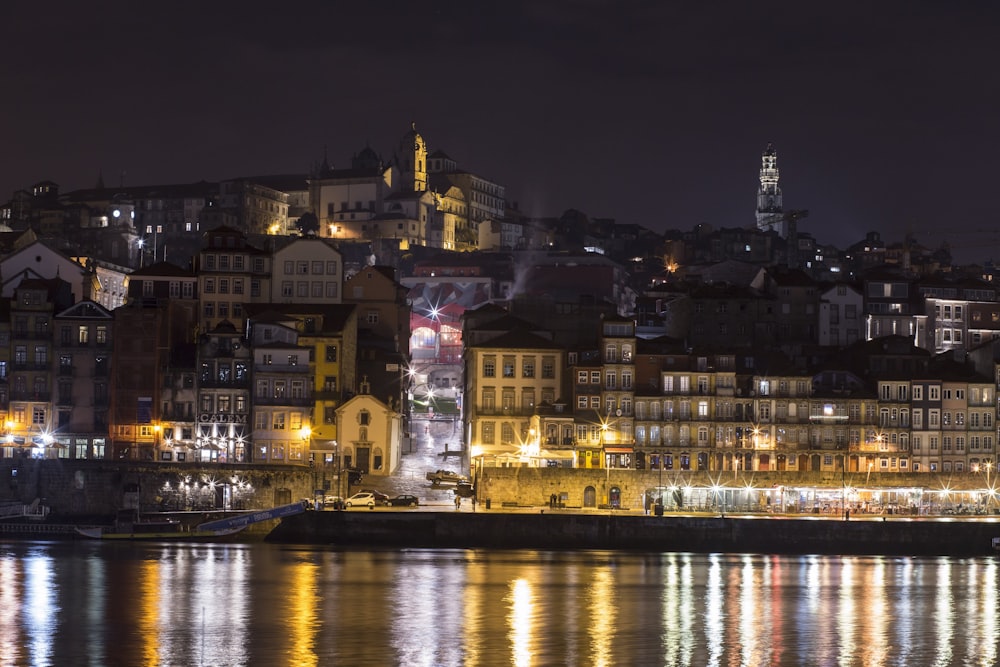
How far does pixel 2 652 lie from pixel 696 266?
116 m

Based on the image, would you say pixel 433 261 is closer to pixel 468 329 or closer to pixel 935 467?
pixel 468 329

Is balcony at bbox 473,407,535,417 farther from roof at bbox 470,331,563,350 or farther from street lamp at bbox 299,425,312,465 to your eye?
street lamp at bbox 299,425,312,465

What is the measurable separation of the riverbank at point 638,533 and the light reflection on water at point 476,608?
0.90m

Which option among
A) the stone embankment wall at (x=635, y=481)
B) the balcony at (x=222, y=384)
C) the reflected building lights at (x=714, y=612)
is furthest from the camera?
the balcony at (x=222, y=384)

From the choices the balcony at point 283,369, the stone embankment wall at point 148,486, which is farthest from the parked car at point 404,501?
the balcony at point 283,369

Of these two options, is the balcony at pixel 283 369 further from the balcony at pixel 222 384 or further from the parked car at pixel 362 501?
the parked car at pixel 362 501

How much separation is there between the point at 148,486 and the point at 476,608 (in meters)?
29.2

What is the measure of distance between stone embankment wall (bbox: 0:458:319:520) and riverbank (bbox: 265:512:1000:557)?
3262 mm

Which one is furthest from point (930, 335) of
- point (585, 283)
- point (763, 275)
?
point (585, 283)

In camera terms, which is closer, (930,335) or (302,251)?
(302,251)

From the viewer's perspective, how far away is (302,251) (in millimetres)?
104875

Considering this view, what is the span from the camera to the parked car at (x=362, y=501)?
82.1 metres

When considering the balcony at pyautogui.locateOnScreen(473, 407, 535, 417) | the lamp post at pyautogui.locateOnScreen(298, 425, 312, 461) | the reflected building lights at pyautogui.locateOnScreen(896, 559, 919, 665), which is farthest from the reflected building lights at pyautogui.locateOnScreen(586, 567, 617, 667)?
the lamp post at pyautogui.locateOnScreen(298, 425, 312, 461)

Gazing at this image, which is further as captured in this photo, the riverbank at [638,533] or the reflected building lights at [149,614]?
the riverbank at [638,533]
